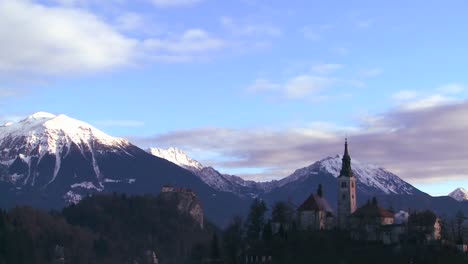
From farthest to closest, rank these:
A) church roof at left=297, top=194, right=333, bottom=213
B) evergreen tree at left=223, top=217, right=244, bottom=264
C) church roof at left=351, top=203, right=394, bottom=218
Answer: church roof at left=297, top=194, right=333, bottom=213, evergreen tree at left=223, top=217, right=244, bottom=264, church roof at left=351, top=203, right=394, bottom=218

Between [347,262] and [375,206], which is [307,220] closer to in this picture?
[375,206]

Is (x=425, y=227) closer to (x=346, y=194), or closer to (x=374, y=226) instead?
(x=374, y=226)

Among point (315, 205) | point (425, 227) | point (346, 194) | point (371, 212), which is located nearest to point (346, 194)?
point (346, 194)

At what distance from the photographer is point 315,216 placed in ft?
599

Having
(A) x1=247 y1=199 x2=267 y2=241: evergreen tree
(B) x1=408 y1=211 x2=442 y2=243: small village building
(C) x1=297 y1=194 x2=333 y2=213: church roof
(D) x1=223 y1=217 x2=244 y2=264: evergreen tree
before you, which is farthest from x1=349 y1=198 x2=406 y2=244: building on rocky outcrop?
(D) x1=223 y1=217 x2=244 y2=264: evergreen tree

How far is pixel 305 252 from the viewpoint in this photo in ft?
530

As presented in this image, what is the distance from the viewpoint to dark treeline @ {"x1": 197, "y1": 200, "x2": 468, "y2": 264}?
15150cm

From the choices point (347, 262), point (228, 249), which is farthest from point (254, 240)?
point (347, 262)

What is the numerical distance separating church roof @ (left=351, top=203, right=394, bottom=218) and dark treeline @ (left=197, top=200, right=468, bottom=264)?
6.40m

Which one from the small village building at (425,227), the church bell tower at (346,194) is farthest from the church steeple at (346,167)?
the small village building at (425,227)

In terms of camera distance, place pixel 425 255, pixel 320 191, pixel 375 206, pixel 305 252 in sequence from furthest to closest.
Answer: pixel 320 191
pixel 375 206
pixel 305 252
pixel 425 255

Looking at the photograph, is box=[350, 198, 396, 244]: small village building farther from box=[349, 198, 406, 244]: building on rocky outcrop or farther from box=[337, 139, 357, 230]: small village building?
box=[337, 139, 357, 230]: small village building

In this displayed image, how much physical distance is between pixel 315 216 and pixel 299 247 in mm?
18520

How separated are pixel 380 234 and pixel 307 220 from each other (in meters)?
20.3
